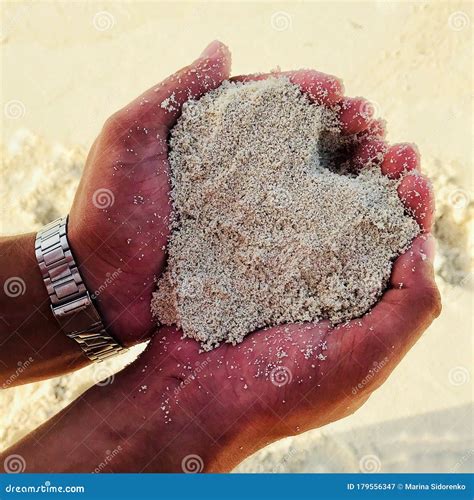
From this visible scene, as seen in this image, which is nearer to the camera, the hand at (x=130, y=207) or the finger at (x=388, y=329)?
the finger at (x=388, y=329)

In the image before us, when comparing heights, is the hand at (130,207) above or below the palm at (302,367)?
above

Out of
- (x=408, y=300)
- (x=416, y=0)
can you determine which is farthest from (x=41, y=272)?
(x=416, y=0)

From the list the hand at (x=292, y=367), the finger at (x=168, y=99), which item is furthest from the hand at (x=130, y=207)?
the hand at (x=292, y=367)

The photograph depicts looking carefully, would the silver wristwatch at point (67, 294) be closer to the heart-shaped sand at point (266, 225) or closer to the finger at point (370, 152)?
the heart-shaped sand at point (266, 225)

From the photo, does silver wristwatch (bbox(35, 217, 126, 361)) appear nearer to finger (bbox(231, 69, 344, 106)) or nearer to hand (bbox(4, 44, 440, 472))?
hand (bbox(4, 44, 440, 472))

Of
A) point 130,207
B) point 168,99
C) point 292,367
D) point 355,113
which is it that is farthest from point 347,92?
point 292,367

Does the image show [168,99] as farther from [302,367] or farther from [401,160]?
[302,367]

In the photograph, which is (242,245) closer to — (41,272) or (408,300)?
(408,300)

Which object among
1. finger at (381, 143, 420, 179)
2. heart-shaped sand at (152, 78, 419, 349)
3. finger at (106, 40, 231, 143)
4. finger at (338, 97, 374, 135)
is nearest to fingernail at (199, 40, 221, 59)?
finger at (106, 40, 231, 143)
